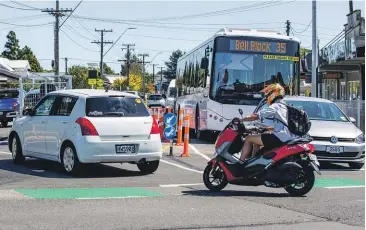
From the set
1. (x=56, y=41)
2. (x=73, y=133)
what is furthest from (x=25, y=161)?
(x=56, y=41)

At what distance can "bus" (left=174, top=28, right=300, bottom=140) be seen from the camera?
20.0 metres

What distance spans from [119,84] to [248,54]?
258 feet

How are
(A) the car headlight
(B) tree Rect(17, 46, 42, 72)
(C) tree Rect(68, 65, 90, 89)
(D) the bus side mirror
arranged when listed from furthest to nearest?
(B) tree Rect(17, 46, 42, 72), (C) tree Rect(68, 65, 90, 89), (D) the bus side mirror, (A) the car headlight

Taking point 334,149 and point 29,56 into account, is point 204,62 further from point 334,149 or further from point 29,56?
point 29,56

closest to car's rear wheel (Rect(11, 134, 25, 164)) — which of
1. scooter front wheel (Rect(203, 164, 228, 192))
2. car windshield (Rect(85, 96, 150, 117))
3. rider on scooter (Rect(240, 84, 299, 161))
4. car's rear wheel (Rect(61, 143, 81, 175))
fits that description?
car's rear wheel (Rect(61, 143, 81, 175))

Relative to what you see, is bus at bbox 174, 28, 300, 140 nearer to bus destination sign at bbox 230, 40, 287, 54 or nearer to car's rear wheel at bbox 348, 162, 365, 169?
bus destination sign at bbox 230, 40, 287, 54

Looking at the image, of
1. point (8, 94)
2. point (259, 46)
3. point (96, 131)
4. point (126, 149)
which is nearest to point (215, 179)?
point (126, 149)

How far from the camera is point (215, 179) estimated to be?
10.2 m

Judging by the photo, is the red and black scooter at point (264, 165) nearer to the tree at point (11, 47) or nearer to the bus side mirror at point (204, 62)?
the bus side mirror at point (204, 62)

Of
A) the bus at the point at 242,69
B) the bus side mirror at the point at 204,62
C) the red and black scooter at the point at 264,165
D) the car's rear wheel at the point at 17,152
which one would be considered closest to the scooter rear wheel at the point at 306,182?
the red and black scooter at the point at 264,165

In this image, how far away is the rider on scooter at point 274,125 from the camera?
9688mm

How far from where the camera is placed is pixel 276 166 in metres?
9.71

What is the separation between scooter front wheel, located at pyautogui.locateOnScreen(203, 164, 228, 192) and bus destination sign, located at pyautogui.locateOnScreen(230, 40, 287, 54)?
10.4 m

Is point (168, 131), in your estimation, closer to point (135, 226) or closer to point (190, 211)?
point (190, 211)
